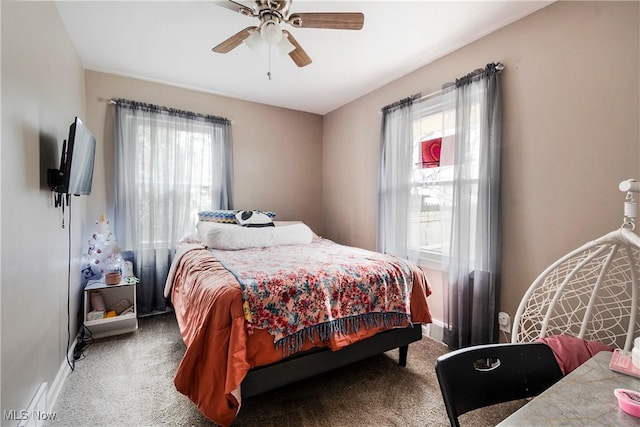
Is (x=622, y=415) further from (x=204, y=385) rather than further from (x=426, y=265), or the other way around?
(x=426, y=265)

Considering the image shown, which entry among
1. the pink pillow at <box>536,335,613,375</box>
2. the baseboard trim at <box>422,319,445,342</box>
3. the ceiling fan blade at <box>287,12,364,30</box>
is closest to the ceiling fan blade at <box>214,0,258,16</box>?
the ceiling fan blade at <box>287,12,364,30</box>

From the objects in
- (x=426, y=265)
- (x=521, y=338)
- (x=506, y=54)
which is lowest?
(x=521, y=338)

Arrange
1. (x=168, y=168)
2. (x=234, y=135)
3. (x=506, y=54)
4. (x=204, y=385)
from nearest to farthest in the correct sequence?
(x=204, y=385) → (x=506, y=54) → (x=168, y=168) → (x=234, y=135)

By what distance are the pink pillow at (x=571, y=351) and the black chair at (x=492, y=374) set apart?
0.31 metres

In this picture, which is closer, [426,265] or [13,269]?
[13,269]

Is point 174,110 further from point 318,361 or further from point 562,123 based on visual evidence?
point 562,123

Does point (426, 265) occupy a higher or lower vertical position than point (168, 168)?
lower

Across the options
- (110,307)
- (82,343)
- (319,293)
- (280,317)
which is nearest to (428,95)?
(319,293)

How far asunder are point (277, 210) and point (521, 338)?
3092mm

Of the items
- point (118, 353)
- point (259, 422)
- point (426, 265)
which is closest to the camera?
point (259, 422)

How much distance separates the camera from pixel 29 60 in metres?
1.50

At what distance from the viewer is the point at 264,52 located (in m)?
2.61

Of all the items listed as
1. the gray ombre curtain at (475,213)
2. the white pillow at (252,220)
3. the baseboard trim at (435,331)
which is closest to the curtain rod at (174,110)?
the white pillow at (252,220)

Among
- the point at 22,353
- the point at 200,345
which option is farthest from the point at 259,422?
the point at 22,353
